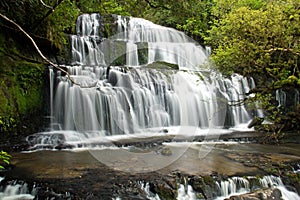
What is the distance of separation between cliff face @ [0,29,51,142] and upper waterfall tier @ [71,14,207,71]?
9.06ft

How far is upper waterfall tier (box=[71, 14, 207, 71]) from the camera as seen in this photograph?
12.0m

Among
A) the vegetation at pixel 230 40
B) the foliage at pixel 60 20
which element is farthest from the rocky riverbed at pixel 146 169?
the foliage at pixel 60 20

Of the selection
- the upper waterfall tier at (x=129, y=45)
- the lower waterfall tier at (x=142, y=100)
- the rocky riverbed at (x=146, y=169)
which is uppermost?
the upper waterfall tier at (x=129, y=45)

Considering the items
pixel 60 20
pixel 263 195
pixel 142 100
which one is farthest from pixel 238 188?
pixel 60 20

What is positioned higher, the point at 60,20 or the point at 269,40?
the point at 60,20

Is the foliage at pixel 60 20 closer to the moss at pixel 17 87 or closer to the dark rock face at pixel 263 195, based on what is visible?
the moss at pixel 17 87

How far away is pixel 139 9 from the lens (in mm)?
6461

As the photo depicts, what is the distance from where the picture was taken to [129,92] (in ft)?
32.4

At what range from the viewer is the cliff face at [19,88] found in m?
7.54

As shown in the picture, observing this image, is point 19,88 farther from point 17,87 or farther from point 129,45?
point 129,45

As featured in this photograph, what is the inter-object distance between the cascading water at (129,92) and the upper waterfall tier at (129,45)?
0.15 feet

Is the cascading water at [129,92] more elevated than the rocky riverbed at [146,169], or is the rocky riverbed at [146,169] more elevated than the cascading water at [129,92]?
the cascading water at [129,92]

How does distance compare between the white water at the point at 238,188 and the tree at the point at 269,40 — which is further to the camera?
the tree at the point at 269,40

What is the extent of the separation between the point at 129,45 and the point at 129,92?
15.4 feet
